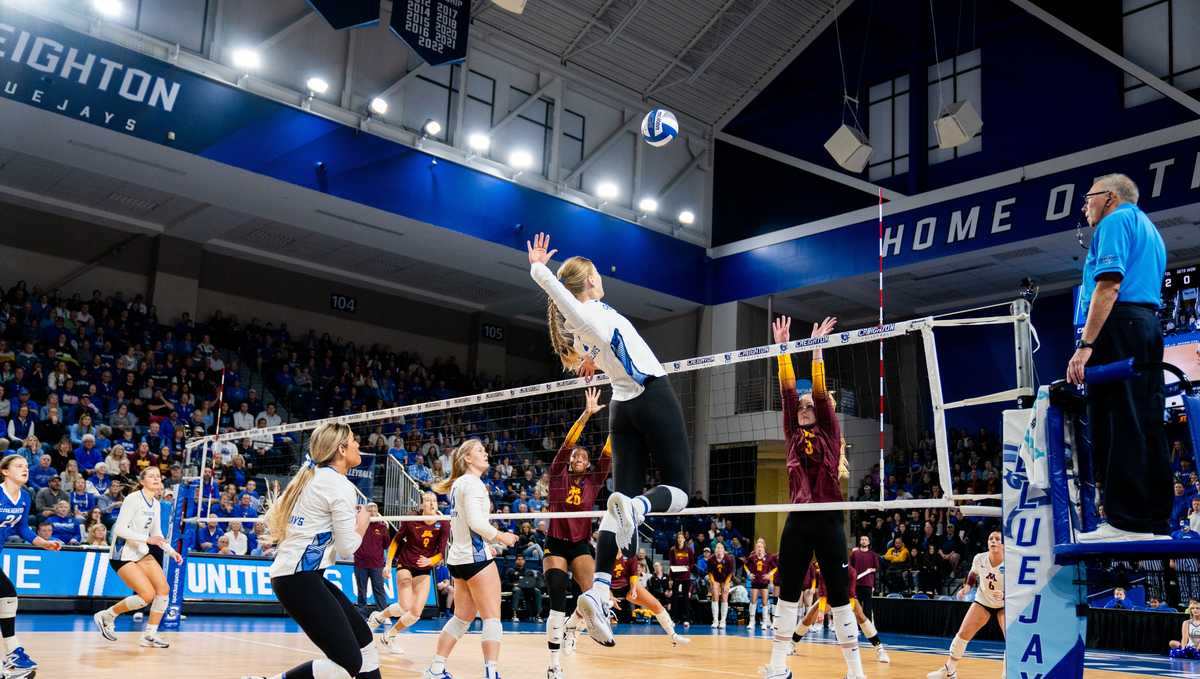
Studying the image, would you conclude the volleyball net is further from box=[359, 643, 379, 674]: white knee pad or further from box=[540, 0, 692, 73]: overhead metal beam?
box=[359, 643, 379, 674]: white knee pad

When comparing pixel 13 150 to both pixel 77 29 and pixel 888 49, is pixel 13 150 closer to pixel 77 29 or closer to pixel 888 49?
pixel 77 29

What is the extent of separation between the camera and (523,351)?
3108 cm

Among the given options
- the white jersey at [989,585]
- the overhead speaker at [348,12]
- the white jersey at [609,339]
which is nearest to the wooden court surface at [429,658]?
the white jersey at [989,585]

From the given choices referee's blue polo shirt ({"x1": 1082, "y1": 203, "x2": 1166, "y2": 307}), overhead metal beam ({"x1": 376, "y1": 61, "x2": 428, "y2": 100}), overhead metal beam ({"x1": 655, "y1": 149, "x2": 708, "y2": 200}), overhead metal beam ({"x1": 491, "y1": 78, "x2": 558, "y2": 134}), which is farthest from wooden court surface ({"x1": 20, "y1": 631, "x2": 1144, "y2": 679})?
overhead metal beam ({"x1": 655, "y1": 149, "x2": 708, "y2": 200})

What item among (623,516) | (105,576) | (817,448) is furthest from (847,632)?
(105,576)

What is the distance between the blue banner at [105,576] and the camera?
13.6m

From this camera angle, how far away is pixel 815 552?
24.9ft

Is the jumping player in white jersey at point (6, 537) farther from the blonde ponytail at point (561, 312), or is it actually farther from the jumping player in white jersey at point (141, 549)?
the blonde ponytail at point (561, 312)

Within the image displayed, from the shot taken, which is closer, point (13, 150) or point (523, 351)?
point (13, 150)

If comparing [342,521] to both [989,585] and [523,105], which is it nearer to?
[989,585]

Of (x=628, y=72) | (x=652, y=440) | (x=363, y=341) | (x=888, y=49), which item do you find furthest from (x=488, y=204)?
(x=652, y=440)

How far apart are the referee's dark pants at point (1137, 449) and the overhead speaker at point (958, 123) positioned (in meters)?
15.0

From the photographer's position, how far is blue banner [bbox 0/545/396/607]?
13648mm

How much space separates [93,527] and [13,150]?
8.82 meters
